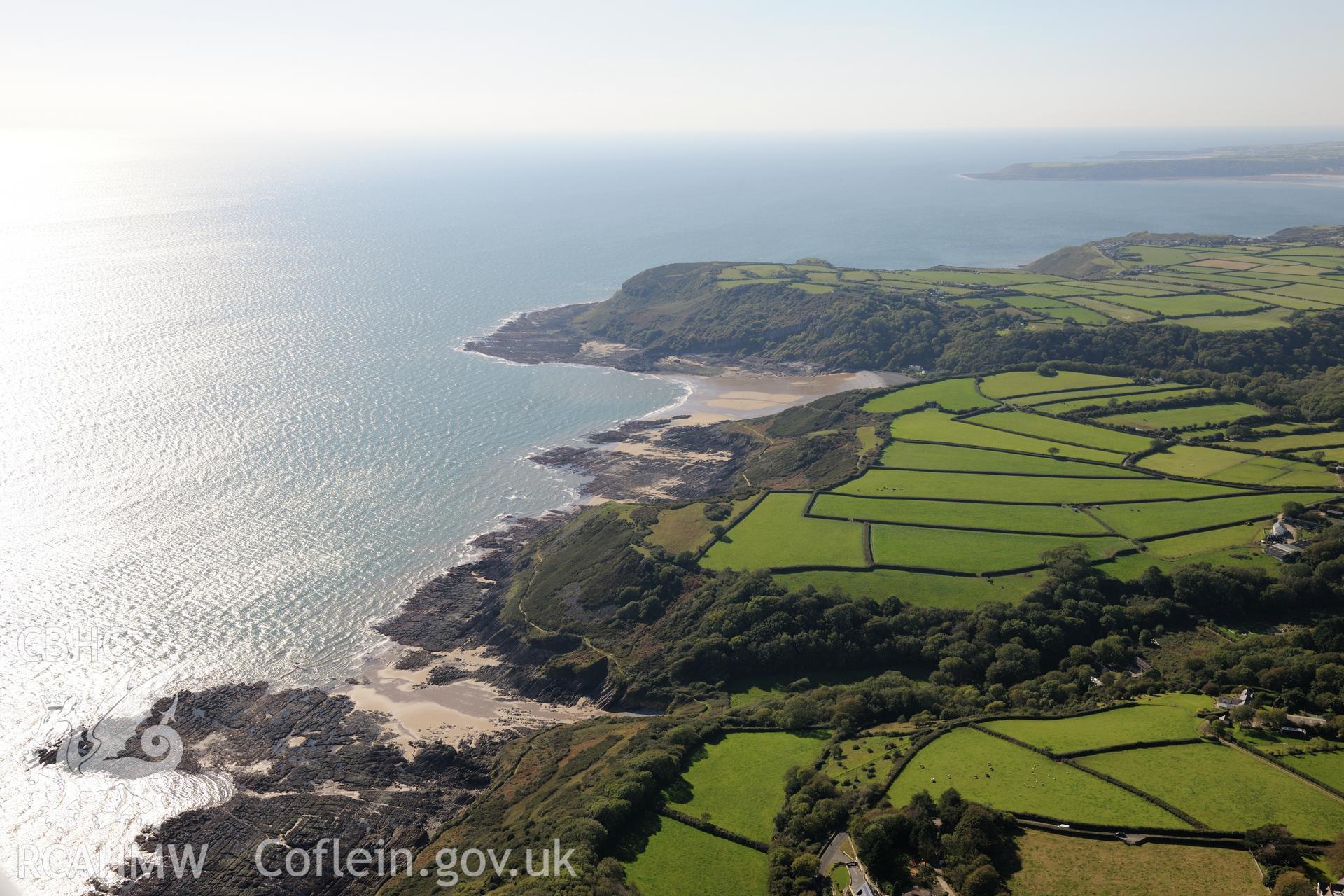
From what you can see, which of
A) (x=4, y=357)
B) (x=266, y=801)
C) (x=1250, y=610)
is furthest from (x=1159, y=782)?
(x=4, y=357)

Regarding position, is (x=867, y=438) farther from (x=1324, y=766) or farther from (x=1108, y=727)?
(x=1324, y=766)

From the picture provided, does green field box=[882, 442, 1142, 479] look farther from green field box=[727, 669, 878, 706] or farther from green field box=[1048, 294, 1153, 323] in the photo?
green field box=[1048, 294, 1153, 323]

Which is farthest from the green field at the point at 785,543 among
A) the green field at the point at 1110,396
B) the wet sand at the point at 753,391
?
the green field at the point at 1110,396

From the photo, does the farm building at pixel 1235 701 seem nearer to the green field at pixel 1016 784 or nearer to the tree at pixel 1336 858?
the green field at pixel 1016 784

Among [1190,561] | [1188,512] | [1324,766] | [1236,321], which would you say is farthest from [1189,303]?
[1324,766]

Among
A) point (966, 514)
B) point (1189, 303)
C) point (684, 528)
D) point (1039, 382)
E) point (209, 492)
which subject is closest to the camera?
point (966, 514)

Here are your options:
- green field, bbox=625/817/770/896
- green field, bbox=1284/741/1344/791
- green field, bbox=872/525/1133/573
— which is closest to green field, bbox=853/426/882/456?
green field, bbox=872/525/1133/573
